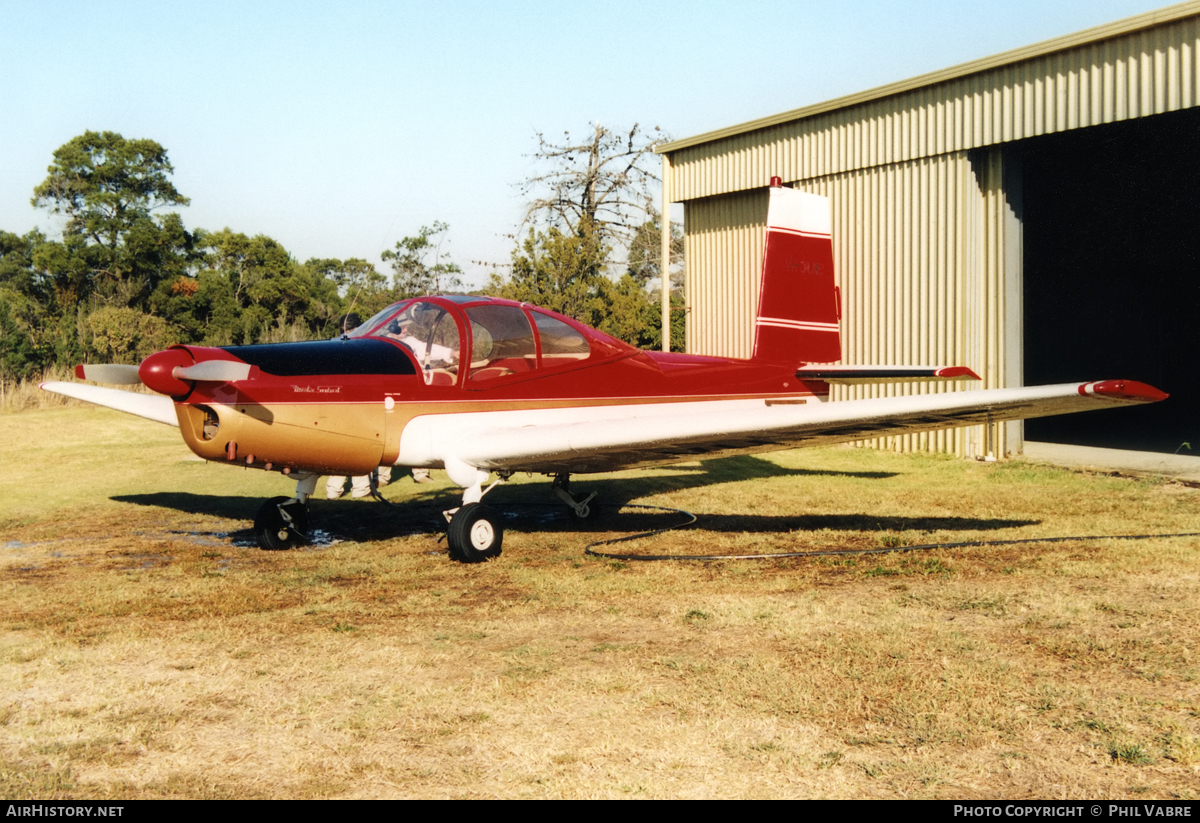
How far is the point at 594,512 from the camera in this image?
366 inches

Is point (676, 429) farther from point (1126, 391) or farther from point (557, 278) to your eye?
point (557, 278)

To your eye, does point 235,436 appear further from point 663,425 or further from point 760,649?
point 760,649

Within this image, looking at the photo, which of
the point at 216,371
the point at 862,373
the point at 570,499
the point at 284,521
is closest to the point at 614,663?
the point at 216,371

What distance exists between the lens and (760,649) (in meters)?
4.71

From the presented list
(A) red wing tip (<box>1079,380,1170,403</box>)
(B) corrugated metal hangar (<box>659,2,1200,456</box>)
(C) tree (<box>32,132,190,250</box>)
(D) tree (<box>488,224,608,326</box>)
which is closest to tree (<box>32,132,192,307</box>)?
(C) tree (<box>32,132,190,250</box>)

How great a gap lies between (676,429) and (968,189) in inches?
326

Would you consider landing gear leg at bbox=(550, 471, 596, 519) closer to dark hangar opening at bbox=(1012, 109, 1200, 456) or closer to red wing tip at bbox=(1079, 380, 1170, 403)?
red wing tip at bbox=(1079, 380, 1170, 403)

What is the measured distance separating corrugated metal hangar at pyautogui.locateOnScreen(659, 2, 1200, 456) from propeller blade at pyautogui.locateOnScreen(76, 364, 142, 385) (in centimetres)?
1049

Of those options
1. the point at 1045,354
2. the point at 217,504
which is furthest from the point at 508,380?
the point at 1045,354

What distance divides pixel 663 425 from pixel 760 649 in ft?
8.28

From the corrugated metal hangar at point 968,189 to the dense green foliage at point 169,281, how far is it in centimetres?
779

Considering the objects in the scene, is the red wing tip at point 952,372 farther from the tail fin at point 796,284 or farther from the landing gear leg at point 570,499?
the landing gear leg at point 570,499

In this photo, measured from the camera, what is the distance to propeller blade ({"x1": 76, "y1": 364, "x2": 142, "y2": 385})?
263 inches

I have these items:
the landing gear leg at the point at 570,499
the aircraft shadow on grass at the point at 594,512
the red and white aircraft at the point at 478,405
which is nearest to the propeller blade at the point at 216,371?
the red and white aircraft at the point at 478,405
